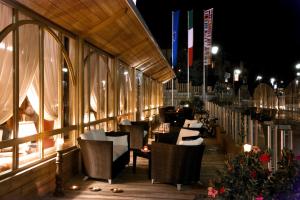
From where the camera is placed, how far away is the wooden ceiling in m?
4.86

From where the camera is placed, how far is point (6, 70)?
4141mm

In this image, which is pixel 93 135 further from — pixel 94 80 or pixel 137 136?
pixel 137 136

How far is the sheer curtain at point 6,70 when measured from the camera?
4.05 meters

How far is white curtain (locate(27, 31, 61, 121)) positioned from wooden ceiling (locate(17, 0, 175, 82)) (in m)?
0.39

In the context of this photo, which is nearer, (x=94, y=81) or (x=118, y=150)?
(x=118, y=150)

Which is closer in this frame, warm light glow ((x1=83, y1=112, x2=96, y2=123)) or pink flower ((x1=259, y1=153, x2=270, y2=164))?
pink flower ((x1=259, y1=153, x2=270, y2=164))

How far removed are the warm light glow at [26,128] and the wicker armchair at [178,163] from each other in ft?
6.47

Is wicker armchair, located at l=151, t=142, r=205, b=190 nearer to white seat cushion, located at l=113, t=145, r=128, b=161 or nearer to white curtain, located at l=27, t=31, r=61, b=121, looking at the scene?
white seat cushion, located at l=113, t=145, r=128, b=161

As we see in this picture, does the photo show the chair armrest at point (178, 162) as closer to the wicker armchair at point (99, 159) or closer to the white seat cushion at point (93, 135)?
the wicker armchair at point (99, 159)

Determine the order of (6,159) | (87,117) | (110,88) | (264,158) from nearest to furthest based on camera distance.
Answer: (264,158), (6,159), (87,117), (110,88)

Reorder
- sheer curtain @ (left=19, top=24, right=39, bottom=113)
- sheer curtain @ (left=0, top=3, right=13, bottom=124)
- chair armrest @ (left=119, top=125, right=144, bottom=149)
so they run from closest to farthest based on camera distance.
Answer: sheer curtain @ (left=0, top=3, right=13, bottom=124) < sheer curtain @ (left=19, top=24, right=39, bottom=113) < chair armrest @ (left=119, top=125, right=144, bottom=149)

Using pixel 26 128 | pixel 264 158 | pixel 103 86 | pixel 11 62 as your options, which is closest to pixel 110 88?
pixel 103 86

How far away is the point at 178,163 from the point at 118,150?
4.70ft

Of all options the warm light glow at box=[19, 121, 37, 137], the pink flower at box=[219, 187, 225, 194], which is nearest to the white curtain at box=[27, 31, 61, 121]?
the warm light glow at box=[19, 121, 37, 137]
